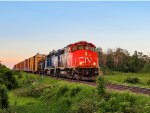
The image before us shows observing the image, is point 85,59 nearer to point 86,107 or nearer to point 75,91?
point 75,91

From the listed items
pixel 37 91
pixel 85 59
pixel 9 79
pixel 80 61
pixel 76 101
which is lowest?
pixel 76 101

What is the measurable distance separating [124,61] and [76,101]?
69.3 meters

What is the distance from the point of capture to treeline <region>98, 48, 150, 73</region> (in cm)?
9081

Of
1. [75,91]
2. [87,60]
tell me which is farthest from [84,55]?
[75,91]

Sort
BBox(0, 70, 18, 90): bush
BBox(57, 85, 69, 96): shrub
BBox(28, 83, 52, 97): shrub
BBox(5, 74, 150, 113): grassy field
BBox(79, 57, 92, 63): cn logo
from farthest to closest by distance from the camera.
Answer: BBox(0, 70, 18, 90): bush → BBox(79, 57, 92, 63): cn logo → BBox(28, 83, 52, 97): shrub → BBox(57, 85, 69, 96): shrub → BBox(5, 74, 150, 113): grassy field

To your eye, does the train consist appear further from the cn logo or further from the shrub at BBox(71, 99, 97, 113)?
the shrub at BBox(71, 99, 97, 113)

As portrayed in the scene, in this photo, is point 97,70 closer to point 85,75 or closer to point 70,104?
point 85,75

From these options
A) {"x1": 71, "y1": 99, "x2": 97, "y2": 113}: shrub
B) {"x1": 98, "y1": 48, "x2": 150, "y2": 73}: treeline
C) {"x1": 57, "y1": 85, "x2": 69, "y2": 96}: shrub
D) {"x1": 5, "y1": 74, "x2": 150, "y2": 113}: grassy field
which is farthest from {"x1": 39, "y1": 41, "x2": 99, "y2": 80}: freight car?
{"x1": 98, "y1": 48, "x2": 150, "y2": 73}: treeline

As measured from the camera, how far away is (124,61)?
94.6 m

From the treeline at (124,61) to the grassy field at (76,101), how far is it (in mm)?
52538

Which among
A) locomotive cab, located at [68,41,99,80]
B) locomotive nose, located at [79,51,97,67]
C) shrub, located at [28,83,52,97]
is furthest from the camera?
locomotive nose, located at [79,51,97,67]

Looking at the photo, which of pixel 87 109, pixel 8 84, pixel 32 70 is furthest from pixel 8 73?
pixel 32 70

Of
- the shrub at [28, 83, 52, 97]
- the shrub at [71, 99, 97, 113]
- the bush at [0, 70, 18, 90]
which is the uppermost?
the bush at [0, 70, 18, 90]

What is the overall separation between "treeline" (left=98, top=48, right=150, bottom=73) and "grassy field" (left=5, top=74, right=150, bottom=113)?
52538mm
